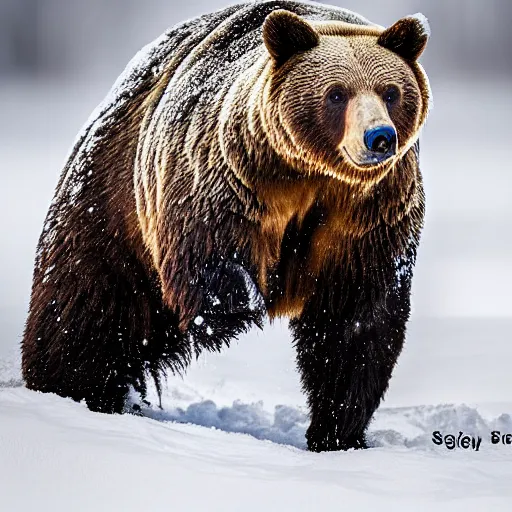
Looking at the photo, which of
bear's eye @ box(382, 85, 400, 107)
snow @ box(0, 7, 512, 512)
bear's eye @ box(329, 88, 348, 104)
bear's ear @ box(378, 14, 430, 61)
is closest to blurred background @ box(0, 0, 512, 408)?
snow @ box(0, 7, 512, 512)

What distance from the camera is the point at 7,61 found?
538 cm

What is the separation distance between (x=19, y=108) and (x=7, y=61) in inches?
10.6

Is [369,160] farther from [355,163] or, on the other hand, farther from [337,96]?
[337,96]

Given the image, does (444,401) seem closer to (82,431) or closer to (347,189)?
(347,189)

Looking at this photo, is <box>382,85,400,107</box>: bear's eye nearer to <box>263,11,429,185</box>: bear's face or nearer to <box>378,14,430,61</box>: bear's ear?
<box>263,11,429,185</box>: bear's face

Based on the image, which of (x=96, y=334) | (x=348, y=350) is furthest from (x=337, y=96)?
(x=96, y=334)

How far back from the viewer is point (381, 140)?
3.94 metres

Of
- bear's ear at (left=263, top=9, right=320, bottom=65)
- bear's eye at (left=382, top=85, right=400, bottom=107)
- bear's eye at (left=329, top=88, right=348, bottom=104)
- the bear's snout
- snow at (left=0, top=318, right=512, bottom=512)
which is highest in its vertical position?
bear's ear at (left=263, top=9, right=320, bottom=65)

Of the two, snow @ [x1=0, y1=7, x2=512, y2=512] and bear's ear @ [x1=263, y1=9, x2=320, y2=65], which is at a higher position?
bear's ear @ [x1=263, y1=9, x2=320, y2=65]

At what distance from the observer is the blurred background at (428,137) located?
4965 millimetres

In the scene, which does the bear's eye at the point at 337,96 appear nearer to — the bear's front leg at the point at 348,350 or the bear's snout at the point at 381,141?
the bear's snout at the point at 381,141

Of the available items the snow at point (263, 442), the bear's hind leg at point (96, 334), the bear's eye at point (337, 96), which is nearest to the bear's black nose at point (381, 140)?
the bear's eye at point (337, 96)

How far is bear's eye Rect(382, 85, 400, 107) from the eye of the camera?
4.16 meters

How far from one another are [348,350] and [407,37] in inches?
58.5
